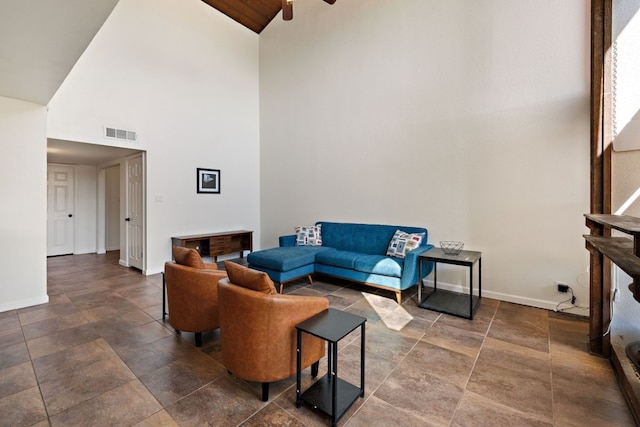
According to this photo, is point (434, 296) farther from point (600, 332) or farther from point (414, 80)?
point (414, 80)

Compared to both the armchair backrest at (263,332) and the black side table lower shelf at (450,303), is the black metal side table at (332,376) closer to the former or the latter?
the armchair backrest at (263,332)

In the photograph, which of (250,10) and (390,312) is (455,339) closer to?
(390,312)

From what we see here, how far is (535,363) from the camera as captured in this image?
7.30 ft

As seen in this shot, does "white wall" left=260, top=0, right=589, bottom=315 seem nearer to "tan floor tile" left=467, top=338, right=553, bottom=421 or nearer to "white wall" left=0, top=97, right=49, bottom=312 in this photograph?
"tan floor tile" left=467, top=338, right=553, bottom=421

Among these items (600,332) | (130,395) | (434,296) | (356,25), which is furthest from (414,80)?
(130,395)

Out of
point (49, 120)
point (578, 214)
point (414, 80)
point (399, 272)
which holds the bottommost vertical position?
point (399, 272)

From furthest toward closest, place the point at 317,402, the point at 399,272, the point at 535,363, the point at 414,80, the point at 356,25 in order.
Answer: the point at 356,25 < the point at 414,80 < the point at 399,272 < the point at 535,363 < the point at 317,402

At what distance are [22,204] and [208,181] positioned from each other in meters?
2.71

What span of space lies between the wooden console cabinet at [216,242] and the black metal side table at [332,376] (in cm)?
398

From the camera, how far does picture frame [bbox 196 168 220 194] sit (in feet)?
18.1

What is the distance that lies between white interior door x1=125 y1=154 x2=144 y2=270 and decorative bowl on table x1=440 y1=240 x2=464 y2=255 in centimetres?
482

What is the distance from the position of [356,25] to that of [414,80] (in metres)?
1.59

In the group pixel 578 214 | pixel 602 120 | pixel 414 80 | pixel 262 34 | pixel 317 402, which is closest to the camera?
pixel 317 402

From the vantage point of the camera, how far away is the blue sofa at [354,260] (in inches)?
141
